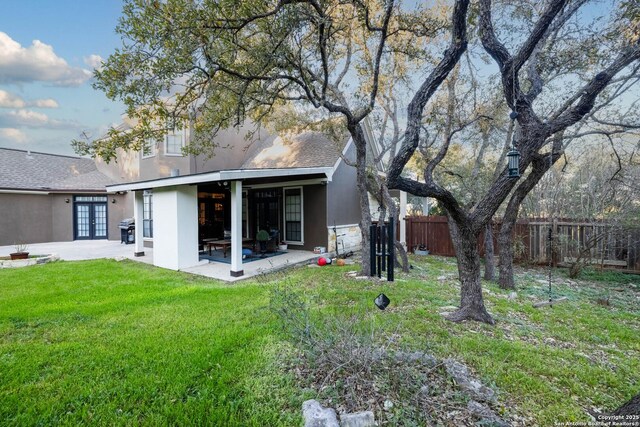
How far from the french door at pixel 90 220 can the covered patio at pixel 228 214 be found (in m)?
6.47

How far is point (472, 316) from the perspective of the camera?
14.5 ft

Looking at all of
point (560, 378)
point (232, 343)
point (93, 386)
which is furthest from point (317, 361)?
point (560, 378)

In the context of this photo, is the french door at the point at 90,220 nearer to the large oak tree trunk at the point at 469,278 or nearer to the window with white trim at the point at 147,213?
the window with white trim at the point at 147,213

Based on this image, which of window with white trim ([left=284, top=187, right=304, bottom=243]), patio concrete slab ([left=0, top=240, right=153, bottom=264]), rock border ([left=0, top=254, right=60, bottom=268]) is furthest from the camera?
window with white trim ([left=284, top=187, right=304, bottom=243])

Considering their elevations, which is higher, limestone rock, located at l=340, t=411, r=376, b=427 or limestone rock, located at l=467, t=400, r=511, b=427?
limestone rock, located at l=340, t=411, r=376, b=427

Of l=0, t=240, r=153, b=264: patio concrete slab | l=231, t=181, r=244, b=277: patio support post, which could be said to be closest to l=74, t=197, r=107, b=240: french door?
l=0, t=240, r=153, b=264: patio concrete slab

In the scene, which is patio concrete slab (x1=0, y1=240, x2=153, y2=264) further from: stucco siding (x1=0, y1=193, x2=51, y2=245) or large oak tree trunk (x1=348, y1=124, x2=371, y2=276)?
large oak tree trunk (x1=348, y1=124, x2=371, y2=276)

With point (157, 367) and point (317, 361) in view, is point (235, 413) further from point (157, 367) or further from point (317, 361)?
point (157, 367)

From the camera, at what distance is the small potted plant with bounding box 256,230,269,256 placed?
1013cm

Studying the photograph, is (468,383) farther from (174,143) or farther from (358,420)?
(174,143)

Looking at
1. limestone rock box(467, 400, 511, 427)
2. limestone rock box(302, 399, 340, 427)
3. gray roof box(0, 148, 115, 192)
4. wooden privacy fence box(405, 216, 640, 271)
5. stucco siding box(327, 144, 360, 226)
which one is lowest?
limestone rock box(467, 400, 511, 427)

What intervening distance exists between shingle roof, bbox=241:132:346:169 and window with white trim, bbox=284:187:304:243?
1.12 m

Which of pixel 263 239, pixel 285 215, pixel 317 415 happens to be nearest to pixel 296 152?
pixel 285 215

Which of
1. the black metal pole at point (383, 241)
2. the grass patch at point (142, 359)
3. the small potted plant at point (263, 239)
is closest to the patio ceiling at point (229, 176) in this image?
the small potted plant at point (263, 239)
